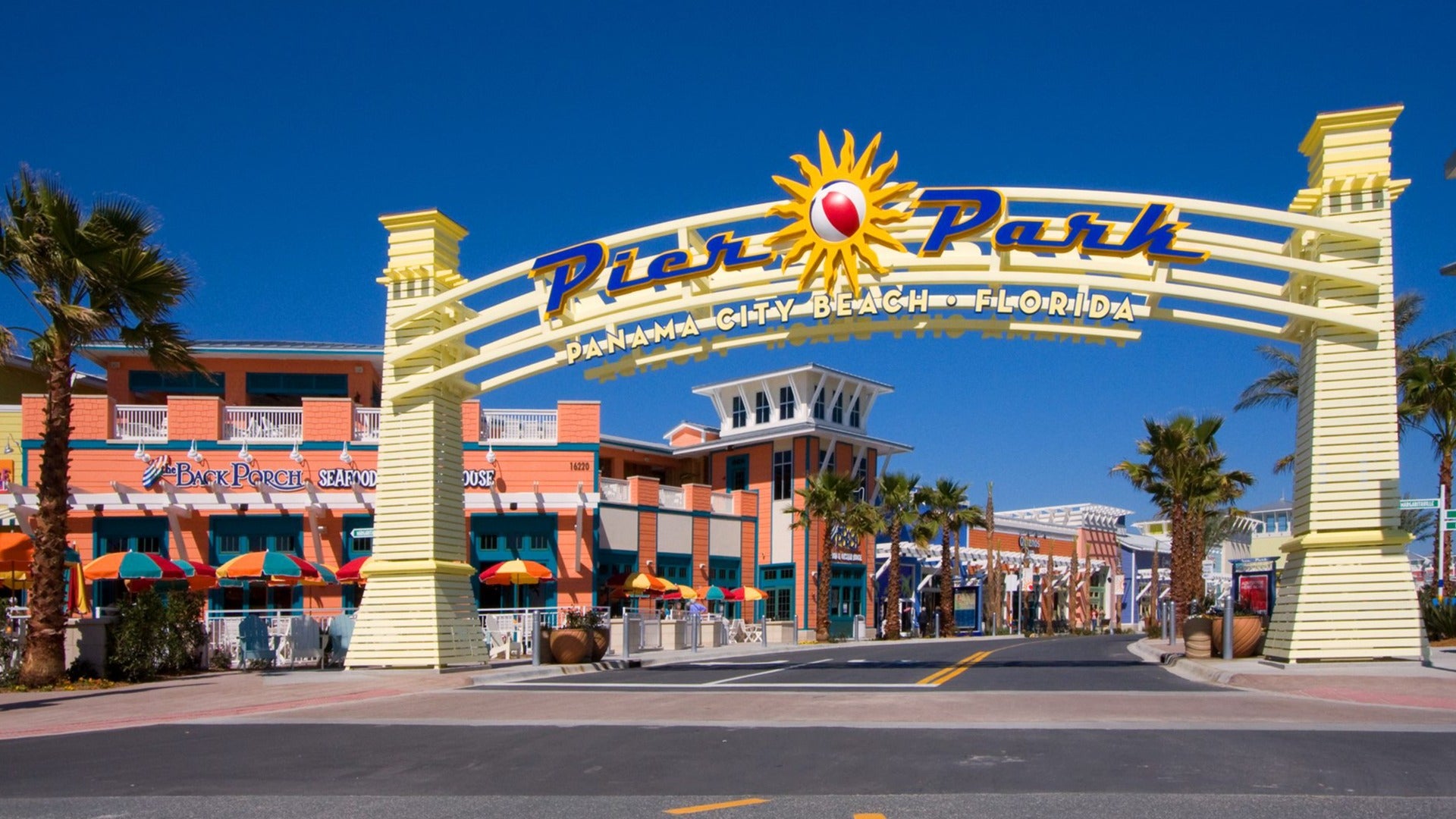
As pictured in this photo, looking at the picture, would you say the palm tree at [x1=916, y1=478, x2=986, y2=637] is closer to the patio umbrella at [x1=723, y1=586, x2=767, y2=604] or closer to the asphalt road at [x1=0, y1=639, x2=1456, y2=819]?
the patio umbrella at [x1=723, y1=586, x2=767, y2=604]

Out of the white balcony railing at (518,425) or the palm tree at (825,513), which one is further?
the palm tree at (825,513)

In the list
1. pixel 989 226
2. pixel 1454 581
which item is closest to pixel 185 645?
pixel 989 226

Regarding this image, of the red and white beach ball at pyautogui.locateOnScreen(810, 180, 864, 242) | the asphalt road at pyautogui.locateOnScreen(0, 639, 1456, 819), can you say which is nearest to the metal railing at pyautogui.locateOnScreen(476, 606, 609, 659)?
the red and white beach ball at pyautogui.locateOnScreen(810, 180, 864, 242)

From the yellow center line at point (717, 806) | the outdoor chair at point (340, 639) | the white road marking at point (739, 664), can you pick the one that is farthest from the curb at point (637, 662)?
the yellow center line at point (717, 806)

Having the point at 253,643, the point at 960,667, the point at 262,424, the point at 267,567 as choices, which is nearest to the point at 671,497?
the point at 262,424

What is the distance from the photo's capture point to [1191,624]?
24969 mm

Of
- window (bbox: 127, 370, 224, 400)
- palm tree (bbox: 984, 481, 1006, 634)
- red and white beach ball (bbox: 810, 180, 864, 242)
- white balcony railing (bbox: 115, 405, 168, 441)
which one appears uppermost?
red and white beach ball (bbox: 810, 180, 864, 242)

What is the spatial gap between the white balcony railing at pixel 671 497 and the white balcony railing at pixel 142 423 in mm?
15801

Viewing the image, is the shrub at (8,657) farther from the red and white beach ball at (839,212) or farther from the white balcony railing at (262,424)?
the white balcony railing at (262,424)

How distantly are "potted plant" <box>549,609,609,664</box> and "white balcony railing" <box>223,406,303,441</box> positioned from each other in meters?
14.7

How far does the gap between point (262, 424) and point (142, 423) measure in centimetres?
336

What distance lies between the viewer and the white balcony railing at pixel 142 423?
37000mm

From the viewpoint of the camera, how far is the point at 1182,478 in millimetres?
39906

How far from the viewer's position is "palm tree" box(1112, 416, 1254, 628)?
39781mm
